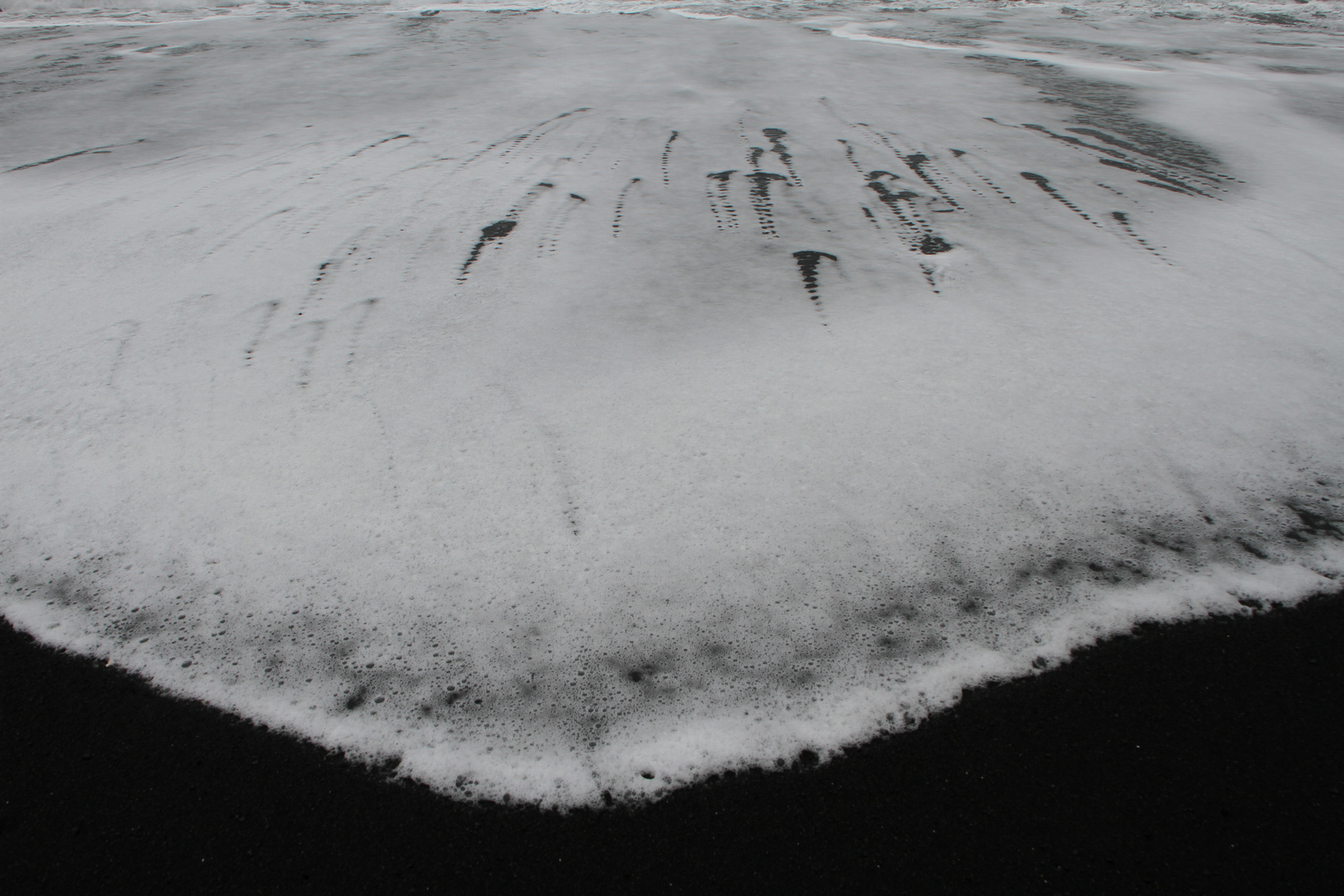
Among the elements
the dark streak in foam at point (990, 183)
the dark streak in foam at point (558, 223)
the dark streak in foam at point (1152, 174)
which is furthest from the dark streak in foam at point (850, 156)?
the dark streak in foam at point (558, 223)

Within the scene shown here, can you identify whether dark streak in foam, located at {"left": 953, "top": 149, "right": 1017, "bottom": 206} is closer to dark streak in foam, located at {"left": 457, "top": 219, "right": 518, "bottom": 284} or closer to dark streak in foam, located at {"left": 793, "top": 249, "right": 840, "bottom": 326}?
dark streak in foam, located at {"left": 793, "top": 249, "right": 840, "bottom": 326}

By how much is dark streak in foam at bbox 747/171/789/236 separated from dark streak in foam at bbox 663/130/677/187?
1.10ft

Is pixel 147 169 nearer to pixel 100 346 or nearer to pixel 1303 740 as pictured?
pixel 100 346

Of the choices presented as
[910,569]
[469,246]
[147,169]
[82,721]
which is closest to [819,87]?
[469,246]

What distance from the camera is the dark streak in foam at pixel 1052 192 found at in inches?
98.9

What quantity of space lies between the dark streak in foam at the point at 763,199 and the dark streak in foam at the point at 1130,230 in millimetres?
1218

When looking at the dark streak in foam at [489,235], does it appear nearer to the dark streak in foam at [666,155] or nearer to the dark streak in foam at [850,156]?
the dark streak in foam at [666,155]

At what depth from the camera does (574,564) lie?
122 cm

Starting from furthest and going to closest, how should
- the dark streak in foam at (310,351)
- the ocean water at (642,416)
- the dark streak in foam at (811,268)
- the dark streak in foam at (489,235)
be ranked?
the dark streak in foam at (489,235) < the dark streak in foam at (811,268) < the dark streak in foam at (310,351) < the ocean water at (642,416)

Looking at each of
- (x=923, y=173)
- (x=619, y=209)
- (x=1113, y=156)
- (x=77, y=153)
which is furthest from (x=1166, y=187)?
(x=77, y=153)

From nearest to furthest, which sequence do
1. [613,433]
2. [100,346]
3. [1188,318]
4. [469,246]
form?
1. [613,433]
2. [100,346]
3. [1188,318]
4. [469,246]

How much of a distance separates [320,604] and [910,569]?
3.31 feet

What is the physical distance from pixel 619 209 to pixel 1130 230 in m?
1.81

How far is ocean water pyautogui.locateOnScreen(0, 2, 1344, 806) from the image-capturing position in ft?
3.50
